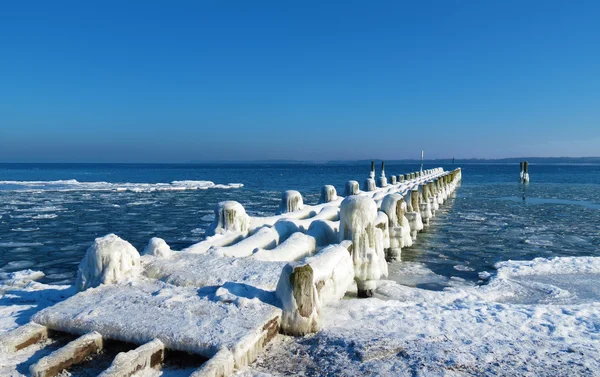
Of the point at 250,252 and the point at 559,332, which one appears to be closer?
the point at 559,332

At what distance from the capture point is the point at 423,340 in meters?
3.78

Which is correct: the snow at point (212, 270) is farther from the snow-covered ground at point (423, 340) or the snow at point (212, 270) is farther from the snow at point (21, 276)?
the snow at point (21, 276)

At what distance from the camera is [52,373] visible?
287cm

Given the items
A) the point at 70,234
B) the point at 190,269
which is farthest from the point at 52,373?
the point at 70,234

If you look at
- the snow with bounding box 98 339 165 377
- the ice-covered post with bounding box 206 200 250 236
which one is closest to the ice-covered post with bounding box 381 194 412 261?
the ice-covered post with bounding box 206 200 250 236

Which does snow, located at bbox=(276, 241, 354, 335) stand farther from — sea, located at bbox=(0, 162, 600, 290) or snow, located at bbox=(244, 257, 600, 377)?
sea, located at bbox=(0, 162, 600, 290)

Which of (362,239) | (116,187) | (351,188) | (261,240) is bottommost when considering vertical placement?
(116,187)

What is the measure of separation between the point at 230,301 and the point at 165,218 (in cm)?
1261

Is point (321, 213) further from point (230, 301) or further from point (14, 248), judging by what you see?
point (14, 248)

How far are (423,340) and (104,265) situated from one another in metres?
3.18

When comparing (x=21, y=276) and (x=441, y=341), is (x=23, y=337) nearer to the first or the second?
(x=441, y=341)

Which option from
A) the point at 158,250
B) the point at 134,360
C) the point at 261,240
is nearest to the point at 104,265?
the point at 158,250

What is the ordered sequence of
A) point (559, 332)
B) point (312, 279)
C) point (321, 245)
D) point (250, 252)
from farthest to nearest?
point (321, 245), point (250, 252), point (559, 332), point (312, 279)

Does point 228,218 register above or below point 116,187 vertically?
above
